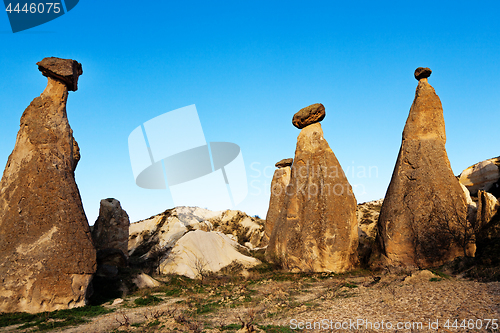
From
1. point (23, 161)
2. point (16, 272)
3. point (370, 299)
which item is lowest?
point (370, 299)

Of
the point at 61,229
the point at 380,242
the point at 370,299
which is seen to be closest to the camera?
the point at 370,299

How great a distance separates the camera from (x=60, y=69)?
1028 cm

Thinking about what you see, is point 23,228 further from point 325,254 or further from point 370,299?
point 325,254

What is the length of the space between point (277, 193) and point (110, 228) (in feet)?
39.9

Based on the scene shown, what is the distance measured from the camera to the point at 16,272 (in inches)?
321

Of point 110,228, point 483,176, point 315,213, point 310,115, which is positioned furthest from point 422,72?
point 110,228

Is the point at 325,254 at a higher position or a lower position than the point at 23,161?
lower

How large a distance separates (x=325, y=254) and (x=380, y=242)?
7.49 ft

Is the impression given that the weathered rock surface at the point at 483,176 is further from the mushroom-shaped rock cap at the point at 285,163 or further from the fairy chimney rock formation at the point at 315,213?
the mushroom-shaped rock cap at the point at 285,163

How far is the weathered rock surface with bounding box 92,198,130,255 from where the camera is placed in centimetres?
1752

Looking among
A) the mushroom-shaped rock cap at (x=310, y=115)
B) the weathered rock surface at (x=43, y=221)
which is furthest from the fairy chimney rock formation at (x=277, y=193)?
the weathered rock surface at (x=43, y=221)

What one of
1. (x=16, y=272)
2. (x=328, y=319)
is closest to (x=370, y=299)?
(x=328, y=319)

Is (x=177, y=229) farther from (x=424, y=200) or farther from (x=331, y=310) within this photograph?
(x=331, y=310)

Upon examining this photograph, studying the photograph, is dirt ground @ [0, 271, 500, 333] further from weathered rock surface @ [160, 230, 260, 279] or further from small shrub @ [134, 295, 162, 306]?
weathered rock surface @ [160, 230, 260, 279]
